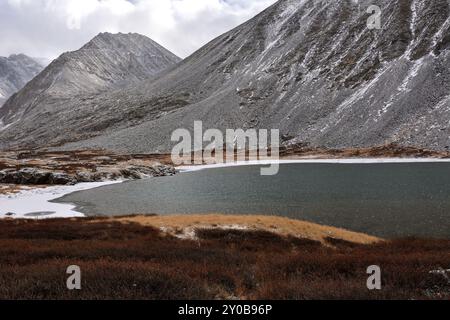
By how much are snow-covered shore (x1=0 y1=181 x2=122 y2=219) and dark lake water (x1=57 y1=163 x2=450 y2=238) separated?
107 inches

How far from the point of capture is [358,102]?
A: 151 m

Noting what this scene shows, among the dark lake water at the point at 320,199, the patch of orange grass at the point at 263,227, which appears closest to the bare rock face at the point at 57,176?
the dark lake water at the point at 320,199

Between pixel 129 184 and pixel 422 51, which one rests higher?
pixel 422 51

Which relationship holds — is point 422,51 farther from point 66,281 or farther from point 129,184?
point 66,281

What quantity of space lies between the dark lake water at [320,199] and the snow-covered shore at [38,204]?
273cm

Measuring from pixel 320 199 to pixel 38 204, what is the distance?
38953mm

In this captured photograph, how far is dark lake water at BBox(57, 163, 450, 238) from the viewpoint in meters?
37.6

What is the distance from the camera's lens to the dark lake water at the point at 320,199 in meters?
37.6

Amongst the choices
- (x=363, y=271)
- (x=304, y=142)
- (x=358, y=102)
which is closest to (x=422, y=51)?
(x=358, y=102)

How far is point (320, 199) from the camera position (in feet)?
166

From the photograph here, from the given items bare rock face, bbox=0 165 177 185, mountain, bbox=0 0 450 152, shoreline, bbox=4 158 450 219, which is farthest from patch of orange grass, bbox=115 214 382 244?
mountain, bbox=0 0 450 152

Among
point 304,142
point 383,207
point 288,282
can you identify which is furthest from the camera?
point 304,142

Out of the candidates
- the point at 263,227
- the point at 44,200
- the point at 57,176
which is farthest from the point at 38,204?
the point at 263,227
